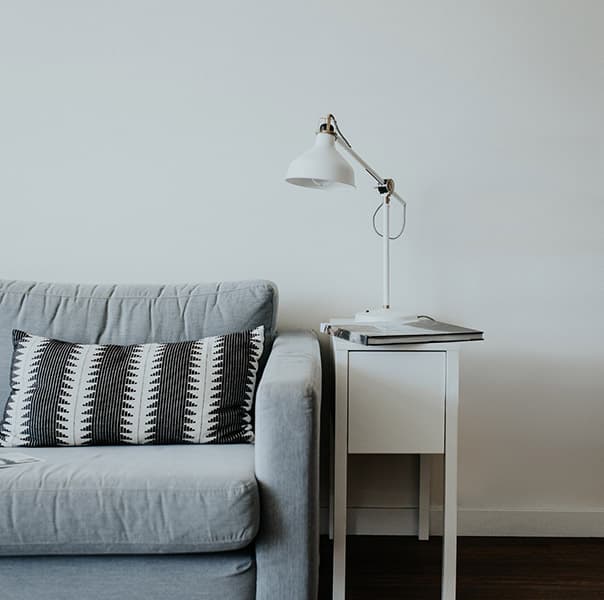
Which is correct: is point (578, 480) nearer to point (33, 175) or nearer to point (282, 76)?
point (282, 76)

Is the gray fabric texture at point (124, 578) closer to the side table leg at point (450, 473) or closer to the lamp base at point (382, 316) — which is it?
the side table leg at point (450, 473)

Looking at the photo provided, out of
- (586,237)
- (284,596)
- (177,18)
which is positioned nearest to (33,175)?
(177,18)

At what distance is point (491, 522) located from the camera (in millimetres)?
2330

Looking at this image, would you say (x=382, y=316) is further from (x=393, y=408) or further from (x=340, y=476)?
(x=340, y=476)

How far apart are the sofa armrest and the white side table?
0.99 feet

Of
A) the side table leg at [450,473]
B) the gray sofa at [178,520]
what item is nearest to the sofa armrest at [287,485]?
the gray sofa at [178,520]

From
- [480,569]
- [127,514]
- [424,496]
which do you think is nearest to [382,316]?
[424,496]

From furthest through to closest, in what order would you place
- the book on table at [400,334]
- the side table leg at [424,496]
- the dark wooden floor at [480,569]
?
the side table leg at [424,496] → the dark wooden floor at [480,569] → the book on table at [400,334]

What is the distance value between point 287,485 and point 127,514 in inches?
13.0

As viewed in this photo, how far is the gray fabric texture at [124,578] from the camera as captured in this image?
148 cm

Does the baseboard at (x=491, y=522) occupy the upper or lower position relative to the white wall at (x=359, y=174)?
lower

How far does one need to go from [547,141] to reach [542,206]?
0.69 feet

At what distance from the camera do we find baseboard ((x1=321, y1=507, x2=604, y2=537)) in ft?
7.60

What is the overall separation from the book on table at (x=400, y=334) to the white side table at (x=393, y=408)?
0.03 metres
